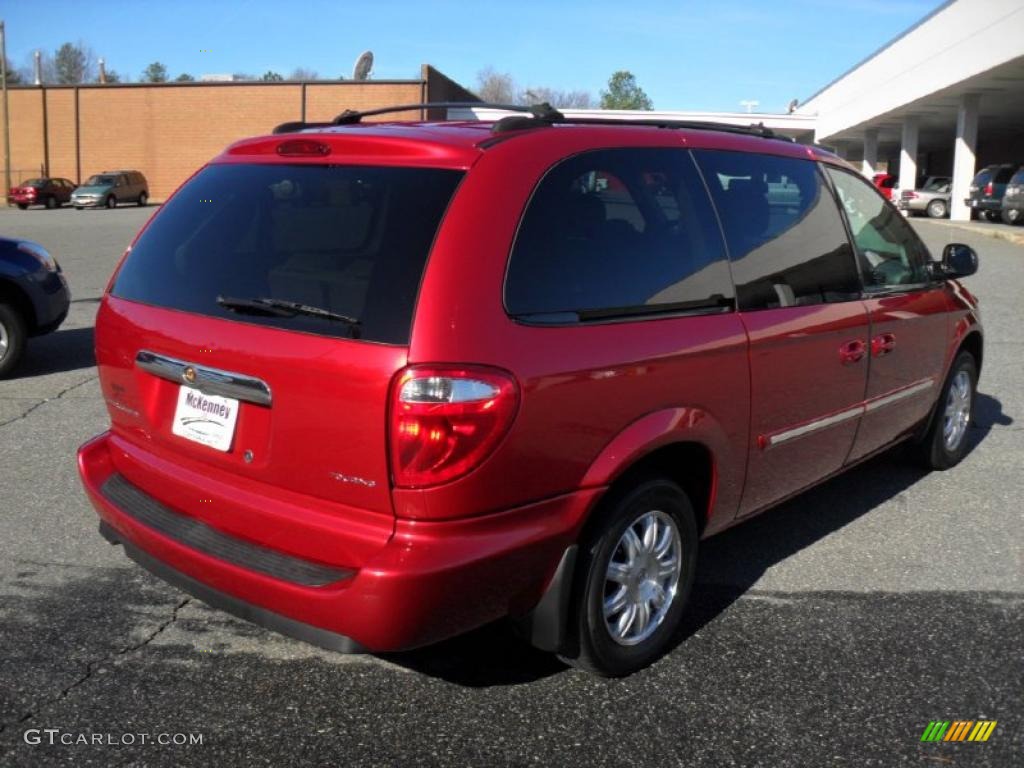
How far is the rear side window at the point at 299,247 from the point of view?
2723 millimetres

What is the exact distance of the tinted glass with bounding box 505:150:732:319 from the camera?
288 centimetres

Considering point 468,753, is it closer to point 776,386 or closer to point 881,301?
point 776,386

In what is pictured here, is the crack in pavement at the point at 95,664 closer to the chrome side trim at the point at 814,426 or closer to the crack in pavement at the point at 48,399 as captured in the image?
the chrome side trim at the point at 814,426

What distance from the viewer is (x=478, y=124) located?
3.38m

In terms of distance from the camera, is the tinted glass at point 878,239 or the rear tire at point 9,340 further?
the rear tire at point 9,340

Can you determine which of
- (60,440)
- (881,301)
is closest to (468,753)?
(881,301)

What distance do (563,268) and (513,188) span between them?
0.28 metres

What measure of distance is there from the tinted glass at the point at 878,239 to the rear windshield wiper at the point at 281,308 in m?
2.62

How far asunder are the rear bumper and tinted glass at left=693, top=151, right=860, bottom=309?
124cm

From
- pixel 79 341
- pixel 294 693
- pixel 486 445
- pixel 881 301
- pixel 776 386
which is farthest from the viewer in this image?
pixel 79 341

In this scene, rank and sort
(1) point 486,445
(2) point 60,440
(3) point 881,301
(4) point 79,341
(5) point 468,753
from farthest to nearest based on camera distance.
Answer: (4) point 79,341 → (2) point 60,440 → (3) point 881,301 → (5) point 468,753 → (1) point 486,445

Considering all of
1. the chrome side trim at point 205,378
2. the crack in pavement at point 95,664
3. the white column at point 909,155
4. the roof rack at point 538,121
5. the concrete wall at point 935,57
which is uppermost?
the concrete wall at point 935,57
